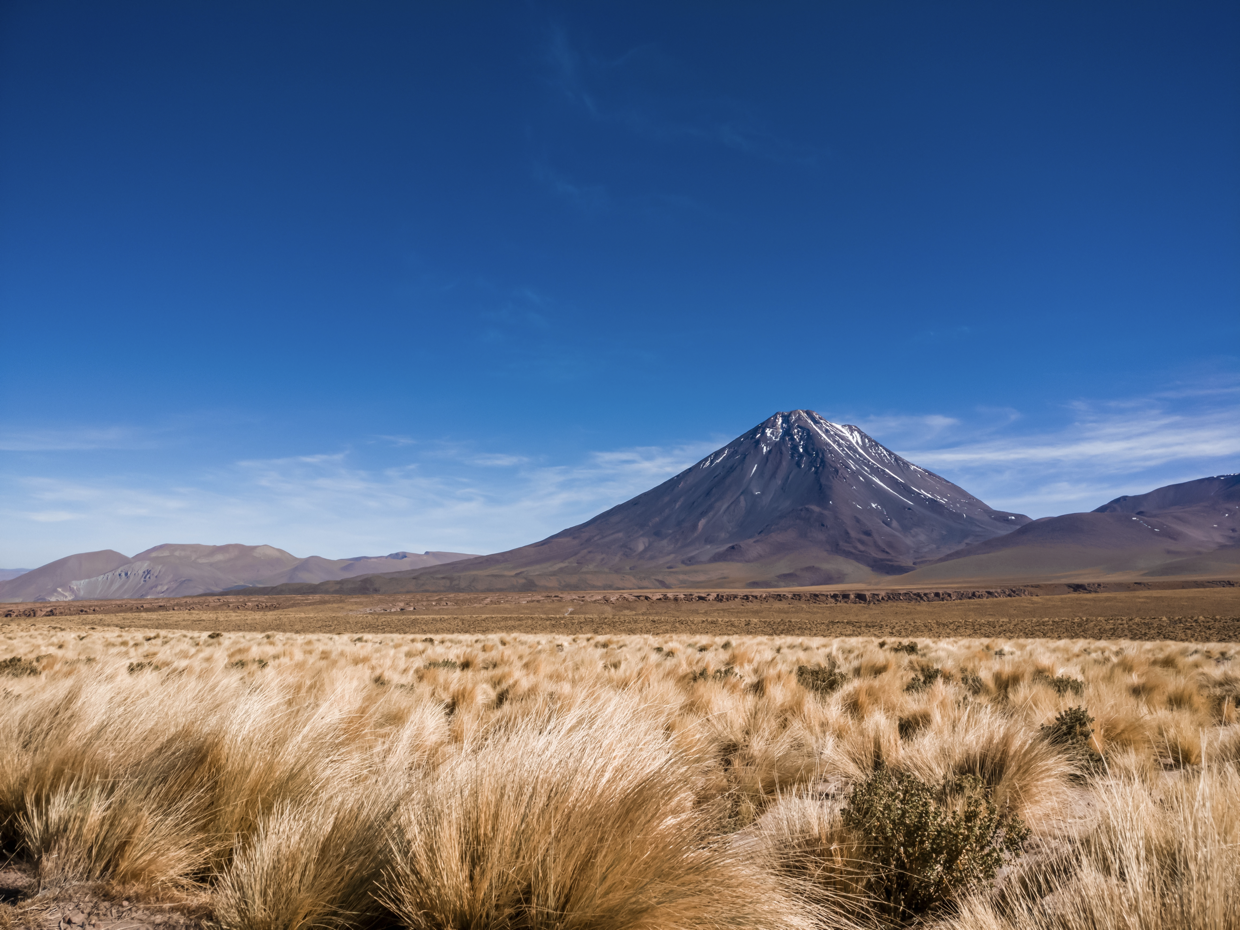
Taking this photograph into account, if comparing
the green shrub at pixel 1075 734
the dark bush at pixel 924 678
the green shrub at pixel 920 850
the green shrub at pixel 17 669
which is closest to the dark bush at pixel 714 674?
the dark bush at pixel 924 678

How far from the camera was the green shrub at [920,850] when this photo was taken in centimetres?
253

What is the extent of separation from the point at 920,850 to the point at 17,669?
12564mm

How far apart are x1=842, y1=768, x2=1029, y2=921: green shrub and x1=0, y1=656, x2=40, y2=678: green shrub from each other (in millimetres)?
11000

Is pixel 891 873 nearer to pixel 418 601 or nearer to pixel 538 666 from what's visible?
pixel 538 666

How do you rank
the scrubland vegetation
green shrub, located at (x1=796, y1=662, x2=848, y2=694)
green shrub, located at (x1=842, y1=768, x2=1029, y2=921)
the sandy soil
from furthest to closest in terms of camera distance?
the sandy soil
green shrub, located at (x1=796, y1=662, x2=848, y2=694)
green shrub, located at (x1=842, y1=768, x2=1029, y2=921)
the scrubland vegetation

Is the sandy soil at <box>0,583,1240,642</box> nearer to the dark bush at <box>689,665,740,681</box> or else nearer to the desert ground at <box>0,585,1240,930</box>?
the dark bush at <box>689,665,740,681</box>

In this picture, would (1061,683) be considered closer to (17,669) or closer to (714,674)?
(714,674)

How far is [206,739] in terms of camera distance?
3.31m

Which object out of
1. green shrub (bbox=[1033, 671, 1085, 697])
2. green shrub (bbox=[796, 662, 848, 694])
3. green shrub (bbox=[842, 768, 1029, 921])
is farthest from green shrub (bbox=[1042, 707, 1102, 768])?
green shrub (bbox=[796, 662, 848, 694])

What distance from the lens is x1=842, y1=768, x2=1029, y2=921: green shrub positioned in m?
2.53

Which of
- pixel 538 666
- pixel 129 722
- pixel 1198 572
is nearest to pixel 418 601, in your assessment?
pixel 538 666

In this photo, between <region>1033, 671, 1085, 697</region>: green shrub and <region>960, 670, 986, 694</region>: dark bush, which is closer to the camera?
<region>1033, 671, 1085, 697</region>: green shrub

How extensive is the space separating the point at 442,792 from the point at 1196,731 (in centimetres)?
651

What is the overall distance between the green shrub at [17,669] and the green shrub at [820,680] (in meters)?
10.8
